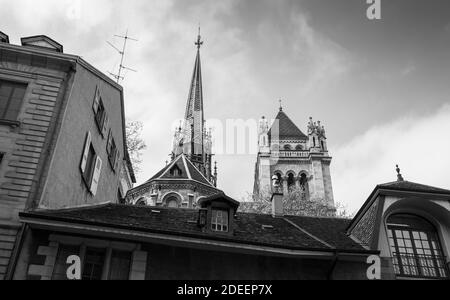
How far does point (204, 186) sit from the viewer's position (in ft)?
A: 120

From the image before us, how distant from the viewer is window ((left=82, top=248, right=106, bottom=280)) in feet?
34.2

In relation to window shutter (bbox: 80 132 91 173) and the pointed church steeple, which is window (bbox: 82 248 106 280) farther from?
the pointed church steeple

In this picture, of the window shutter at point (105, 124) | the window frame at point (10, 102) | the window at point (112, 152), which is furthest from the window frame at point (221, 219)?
the window frame at point (10, 102)

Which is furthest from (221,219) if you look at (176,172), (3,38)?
(176,172)

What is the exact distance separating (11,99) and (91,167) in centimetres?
350

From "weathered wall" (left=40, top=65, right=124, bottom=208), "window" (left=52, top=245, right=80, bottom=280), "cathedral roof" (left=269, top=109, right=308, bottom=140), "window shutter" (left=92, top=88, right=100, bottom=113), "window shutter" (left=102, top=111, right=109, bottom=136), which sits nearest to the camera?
"window" (left=52, top=245, right=80, bottom=280)

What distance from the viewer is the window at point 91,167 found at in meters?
13.9

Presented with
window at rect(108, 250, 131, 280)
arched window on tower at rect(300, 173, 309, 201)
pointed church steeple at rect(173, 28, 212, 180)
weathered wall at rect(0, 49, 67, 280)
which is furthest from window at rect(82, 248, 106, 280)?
pointed church steeple at rect(173, 28, 212, 180)

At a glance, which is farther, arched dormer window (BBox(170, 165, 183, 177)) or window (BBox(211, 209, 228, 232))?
arched dormer window (BBox(170, 165, 183, 177))

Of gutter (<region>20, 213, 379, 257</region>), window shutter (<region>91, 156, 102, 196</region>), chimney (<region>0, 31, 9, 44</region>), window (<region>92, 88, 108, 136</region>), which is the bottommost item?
gutter (<region>20, 213, 379, 257</region>)

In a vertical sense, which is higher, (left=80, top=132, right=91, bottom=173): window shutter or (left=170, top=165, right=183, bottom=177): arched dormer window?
(left=170, top=165, right=183, bottom=177): arched dormer window

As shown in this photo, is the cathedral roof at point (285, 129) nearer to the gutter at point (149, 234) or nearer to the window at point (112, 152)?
the window at point (112, 152)

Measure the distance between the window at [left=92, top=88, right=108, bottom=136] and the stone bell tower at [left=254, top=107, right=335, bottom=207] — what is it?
33806 mm
